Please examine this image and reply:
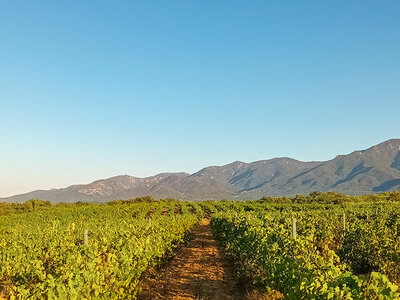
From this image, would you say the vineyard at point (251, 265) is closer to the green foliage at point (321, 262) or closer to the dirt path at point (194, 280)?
the green foliage at point (321, 262)

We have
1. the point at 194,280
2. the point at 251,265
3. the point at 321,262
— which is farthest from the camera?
the point at 194,280

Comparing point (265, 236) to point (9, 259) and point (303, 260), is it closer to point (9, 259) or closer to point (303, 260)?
point (303, 260)

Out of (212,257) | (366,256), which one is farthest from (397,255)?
(212,257)


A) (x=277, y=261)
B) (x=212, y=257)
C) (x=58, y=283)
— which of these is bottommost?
(x=212, y=257)

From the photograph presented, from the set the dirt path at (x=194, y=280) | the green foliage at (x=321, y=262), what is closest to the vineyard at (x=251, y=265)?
the green foliage at (x=321, y=262)

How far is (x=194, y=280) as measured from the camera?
11.1 m

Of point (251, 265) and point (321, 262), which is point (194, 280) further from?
point (321, 262)

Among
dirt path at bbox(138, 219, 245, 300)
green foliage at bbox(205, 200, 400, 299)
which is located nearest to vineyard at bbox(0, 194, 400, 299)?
green foliage at bbox(205, 200, 400, 299)

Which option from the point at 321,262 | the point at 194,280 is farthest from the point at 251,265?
the point at 321,262

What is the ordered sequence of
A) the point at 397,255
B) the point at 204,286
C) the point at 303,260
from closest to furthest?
1. the point at 303,260
2. the point at 397,255
3. the point at 204,286

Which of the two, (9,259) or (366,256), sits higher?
(9,259)

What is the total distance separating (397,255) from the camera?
32.0ft

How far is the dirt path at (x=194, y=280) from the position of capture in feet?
31.2

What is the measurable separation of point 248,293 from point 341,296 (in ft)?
18.1
